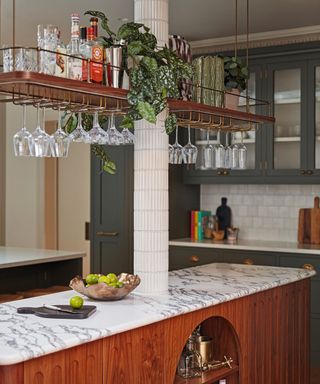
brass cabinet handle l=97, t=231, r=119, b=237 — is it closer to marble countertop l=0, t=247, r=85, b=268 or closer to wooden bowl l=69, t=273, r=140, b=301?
marble countertop l=0, t=247, r=85, b=268

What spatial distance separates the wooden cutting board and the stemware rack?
2193mm

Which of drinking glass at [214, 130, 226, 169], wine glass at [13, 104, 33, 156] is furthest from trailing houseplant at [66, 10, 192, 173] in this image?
wine glass at [13, 104, 33, 156]

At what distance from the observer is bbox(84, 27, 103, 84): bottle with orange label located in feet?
9.16

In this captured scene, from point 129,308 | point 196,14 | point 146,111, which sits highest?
point 196,14

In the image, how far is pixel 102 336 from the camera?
8.10 ft

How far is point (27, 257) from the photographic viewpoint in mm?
5160

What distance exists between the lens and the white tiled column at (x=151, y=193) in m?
3.38

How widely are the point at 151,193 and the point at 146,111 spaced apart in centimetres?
60

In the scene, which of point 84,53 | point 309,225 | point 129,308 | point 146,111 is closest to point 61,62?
point 84,53

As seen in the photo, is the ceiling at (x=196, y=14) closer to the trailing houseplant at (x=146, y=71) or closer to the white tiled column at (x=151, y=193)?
the white tiled column at (x=151, y=193)

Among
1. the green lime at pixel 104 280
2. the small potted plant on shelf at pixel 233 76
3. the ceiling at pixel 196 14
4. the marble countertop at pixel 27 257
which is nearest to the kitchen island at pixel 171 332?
the green lime at pixel 104 280

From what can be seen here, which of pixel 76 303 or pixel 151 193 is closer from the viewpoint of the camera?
pixel 76 303

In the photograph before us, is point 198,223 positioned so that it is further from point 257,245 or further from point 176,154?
point 176,154

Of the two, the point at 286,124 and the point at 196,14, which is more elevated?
the point at 196,14
